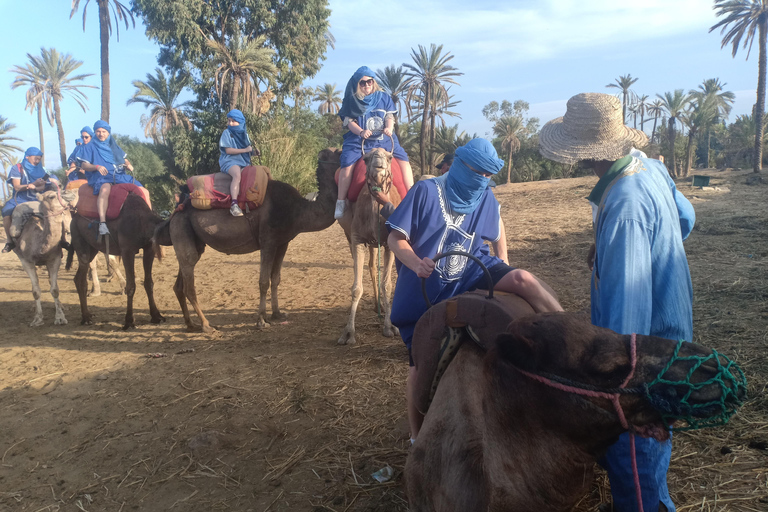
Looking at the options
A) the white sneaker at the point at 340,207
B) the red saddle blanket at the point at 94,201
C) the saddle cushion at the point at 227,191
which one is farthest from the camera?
the red saddle blanket at the point at 94,201

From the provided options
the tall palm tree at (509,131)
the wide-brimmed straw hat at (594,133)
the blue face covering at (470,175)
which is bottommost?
the blue face covering at (470,175)

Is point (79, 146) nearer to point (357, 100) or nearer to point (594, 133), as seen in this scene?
point (357, 100)

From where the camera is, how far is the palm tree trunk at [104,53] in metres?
23.1

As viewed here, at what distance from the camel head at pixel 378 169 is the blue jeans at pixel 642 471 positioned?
4223 millimetres

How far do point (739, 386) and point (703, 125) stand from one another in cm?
4689

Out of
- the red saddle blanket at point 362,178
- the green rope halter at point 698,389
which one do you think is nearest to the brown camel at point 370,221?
the red saddle blanket at point 362,178

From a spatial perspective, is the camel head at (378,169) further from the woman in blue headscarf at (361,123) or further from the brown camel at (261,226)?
the brown camel at (261,226)

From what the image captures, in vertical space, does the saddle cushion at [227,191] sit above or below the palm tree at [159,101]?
below

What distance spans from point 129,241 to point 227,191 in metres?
2.13

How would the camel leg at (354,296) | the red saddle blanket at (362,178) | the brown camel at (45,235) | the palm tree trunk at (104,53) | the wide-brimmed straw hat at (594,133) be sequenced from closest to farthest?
the wide-brimmed straw hat at (594,133) < the camel leg at (354,296) < the red saddle blanket at (362,178) < the brown camel at (45,235) < the palm tree trunk at (104,53)

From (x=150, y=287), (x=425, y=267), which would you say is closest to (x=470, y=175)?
(x=425, y=267)

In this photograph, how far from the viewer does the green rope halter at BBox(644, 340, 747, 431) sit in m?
1.33

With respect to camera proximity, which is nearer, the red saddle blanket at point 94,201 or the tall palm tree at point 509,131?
the red saddle blanket at point 94,201

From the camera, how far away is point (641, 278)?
1958 millimetres
